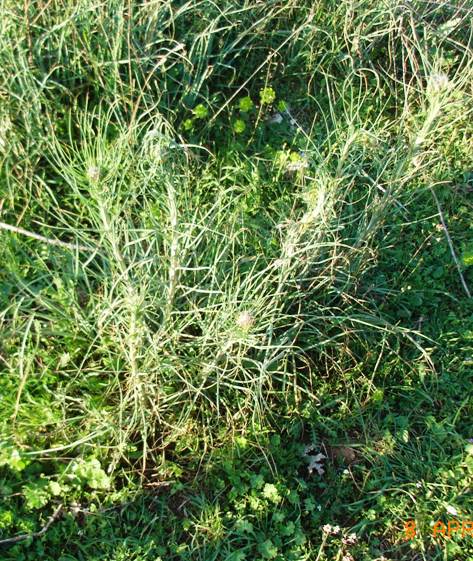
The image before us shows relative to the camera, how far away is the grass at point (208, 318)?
201 centimetres

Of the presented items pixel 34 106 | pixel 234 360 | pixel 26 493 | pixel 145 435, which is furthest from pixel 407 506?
pixel 34 106

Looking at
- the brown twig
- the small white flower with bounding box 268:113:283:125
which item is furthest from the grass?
the small white flower with bounding box 268:113:283:125

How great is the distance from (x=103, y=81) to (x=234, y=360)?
132 cm

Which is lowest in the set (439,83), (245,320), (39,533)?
(39,533)

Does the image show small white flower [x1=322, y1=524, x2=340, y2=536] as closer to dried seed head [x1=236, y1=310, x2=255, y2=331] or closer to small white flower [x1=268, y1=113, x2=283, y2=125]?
dried seed head [x1=236, y1=310, x2=255, y2=331]

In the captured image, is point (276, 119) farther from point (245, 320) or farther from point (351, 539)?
point (351, 539)

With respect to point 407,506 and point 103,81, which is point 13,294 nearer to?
point 103,81

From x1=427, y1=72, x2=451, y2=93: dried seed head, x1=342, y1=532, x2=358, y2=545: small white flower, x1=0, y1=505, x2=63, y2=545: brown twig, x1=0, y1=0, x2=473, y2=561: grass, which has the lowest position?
x1=0, y1=505, x2=63, y2=545: brown twig

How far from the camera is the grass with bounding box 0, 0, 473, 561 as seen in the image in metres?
2.01

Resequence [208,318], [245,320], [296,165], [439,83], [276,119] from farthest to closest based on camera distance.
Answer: [276,119]
[296,165]
[208,318]
[439,83]
[245,320]

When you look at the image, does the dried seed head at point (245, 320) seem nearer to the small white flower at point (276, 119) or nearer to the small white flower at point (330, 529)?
the small white flower at point (330, 529)

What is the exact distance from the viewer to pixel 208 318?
2145mm

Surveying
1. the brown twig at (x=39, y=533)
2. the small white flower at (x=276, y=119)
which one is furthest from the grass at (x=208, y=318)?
the small white flower at (x=276, y=119)

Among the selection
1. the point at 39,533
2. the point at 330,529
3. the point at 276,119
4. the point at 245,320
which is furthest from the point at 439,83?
the point at 39,533
